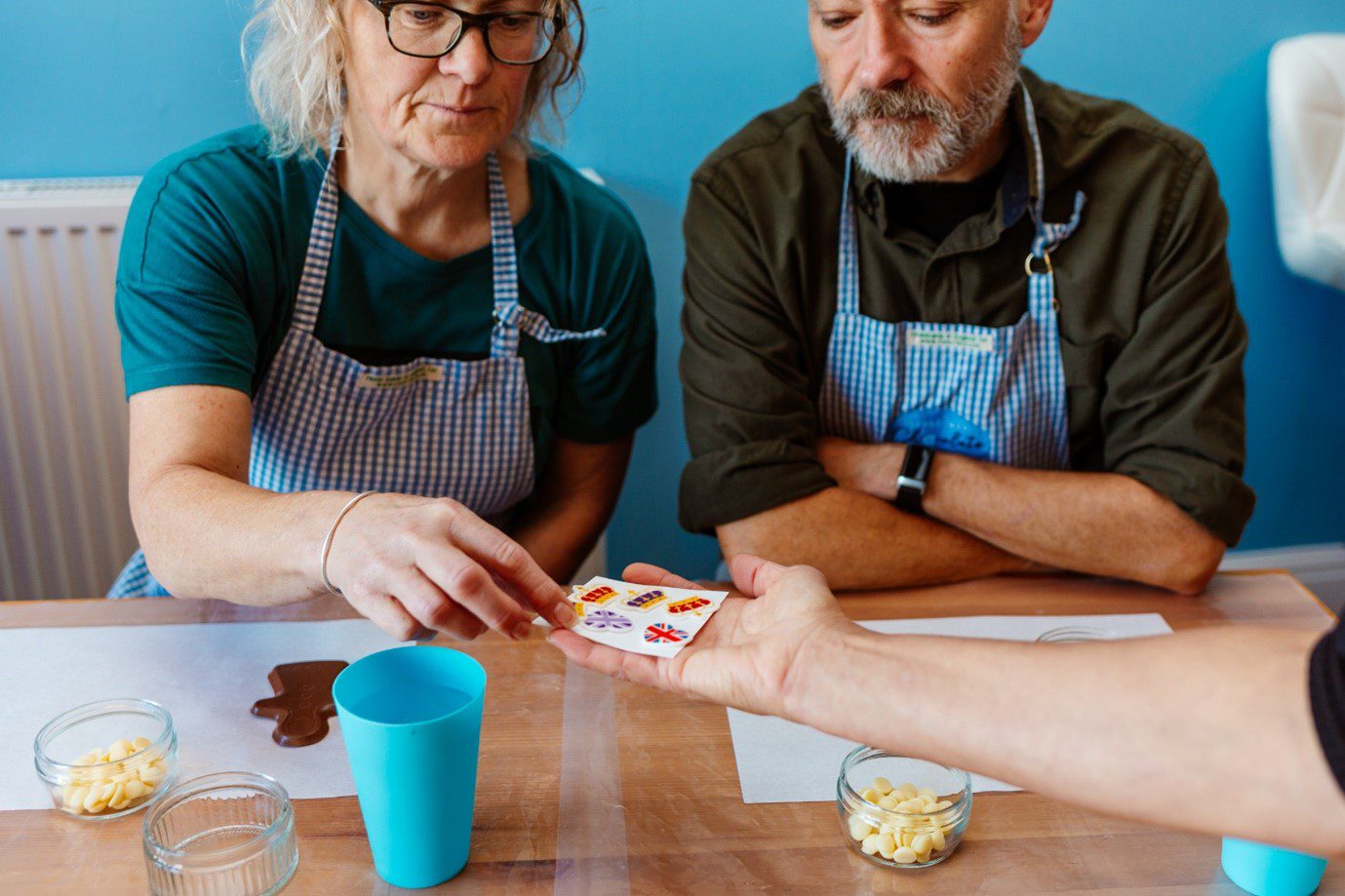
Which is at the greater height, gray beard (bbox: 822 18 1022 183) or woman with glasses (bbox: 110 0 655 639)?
gray beard (bbox: 822 18 1022 183)

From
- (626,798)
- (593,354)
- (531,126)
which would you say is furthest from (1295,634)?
(531,126)

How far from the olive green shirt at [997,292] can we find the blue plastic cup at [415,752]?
2.14 ft

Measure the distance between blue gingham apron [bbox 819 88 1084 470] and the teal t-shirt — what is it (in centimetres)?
33

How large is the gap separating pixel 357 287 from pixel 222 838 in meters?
0.87

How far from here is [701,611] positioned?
120 centimetres

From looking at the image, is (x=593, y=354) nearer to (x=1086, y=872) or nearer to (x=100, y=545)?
(x=1086, y=872)

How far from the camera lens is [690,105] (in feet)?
8.07

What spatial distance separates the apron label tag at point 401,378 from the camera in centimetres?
168

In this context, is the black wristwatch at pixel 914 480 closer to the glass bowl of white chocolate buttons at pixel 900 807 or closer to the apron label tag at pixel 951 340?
the apron label tag at pixel 951 340

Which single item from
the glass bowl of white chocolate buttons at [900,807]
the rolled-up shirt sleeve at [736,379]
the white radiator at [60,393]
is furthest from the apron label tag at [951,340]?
the white radiator at [60,393]

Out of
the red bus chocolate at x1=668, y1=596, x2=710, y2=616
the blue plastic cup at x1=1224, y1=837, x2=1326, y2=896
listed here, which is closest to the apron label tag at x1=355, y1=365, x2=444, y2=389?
the red bus chocolate at x1=668, y1=596, x2=710, y2=616

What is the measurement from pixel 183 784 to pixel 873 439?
1.12m

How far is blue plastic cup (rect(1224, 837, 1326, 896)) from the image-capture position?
3.23 ft

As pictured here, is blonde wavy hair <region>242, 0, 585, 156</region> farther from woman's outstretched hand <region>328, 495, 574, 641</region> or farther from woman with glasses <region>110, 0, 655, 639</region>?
woman's outstretched hand <region>328, 495, 574, 641</region>
